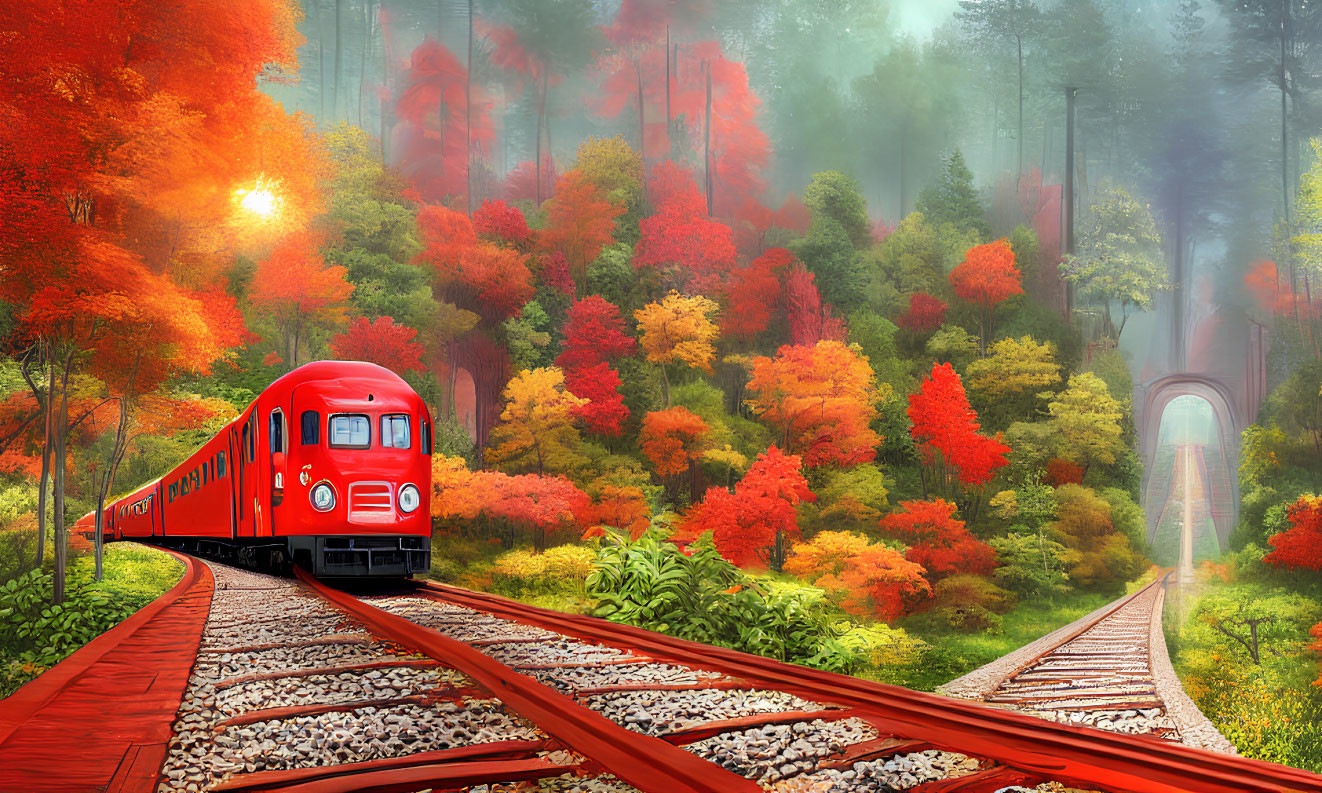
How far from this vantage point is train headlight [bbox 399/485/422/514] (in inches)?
310

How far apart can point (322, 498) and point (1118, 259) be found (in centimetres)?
1744

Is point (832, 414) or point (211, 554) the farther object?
point (832, 414)

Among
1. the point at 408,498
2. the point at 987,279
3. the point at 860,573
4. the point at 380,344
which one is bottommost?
the point at 860,573

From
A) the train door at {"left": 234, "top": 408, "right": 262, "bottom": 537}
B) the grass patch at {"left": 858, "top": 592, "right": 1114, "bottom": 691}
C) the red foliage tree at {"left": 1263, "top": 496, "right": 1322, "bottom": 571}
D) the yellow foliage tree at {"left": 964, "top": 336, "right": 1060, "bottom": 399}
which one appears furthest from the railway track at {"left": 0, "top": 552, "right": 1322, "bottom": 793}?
the yellow foliage tree at {"left": 964, "top": 336, "right": 1060, "bottom": 399}

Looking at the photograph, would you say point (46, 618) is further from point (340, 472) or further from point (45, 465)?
point (340, 472)

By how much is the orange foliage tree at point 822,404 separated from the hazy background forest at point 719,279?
8 cm

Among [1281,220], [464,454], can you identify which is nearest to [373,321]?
[464,454]

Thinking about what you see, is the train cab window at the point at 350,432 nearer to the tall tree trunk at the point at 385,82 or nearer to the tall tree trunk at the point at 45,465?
the tall tree trunk at the point at 45,465

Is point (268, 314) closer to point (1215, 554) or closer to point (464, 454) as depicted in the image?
point (464, 454)

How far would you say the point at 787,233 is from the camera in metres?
19.1

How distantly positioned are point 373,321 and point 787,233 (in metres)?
9.42

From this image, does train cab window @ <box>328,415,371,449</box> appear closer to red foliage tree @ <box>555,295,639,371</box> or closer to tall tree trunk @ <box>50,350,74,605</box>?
tall tree trunk @ <box>50,350,74,605</box>

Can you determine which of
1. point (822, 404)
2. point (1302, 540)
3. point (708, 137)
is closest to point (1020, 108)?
point (708, 137)

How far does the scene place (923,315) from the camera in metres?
18.3
